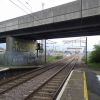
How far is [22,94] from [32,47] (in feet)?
124

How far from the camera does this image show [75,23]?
1197 inches

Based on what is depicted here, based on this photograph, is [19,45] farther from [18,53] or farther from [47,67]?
[47,67]

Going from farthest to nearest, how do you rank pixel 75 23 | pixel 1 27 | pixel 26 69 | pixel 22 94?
1. pixel 1 27
2. pixel 26 69
3. pixel 75 23
4. pixel 22 94

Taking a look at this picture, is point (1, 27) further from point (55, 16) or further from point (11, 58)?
point (55, 16)

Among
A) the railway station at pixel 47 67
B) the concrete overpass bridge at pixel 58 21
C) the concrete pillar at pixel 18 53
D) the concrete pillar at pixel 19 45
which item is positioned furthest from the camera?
the concrete pillar at pixel 19 45

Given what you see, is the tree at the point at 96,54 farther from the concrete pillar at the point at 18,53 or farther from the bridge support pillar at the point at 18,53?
the concrete pillar at the point at 18,53

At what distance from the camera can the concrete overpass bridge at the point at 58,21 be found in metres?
26.1

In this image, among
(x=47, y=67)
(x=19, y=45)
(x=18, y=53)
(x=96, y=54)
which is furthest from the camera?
(x=96, y=54)

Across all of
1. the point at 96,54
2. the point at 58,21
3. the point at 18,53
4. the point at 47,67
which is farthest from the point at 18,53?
the point at 96,54

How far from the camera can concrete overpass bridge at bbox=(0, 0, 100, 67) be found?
26.1 meters

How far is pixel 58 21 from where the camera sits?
29.9 metres

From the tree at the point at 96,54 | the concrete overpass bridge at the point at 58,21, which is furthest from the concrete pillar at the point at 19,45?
the tree at the point at 96,54

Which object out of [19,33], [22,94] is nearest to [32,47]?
[19,33]

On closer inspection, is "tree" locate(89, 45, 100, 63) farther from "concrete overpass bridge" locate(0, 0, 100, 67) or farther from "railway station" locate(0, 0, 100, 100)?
"concrete overpass bridge" locate(0, 0, 100, 67)
